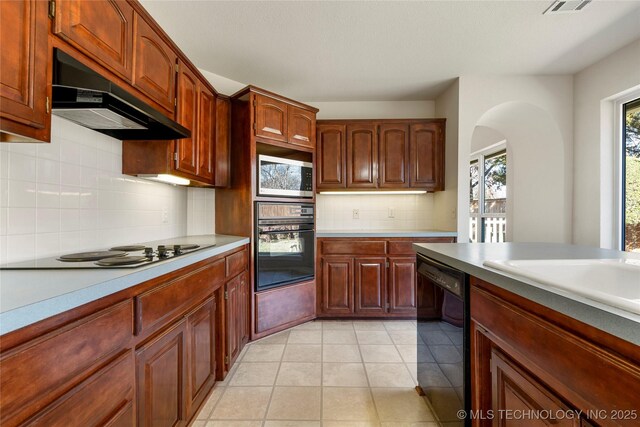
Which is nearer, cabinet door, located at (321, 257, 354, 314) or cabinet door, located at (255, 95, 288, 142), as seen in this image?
cabinet door, located at (255, 95, 288, 142)

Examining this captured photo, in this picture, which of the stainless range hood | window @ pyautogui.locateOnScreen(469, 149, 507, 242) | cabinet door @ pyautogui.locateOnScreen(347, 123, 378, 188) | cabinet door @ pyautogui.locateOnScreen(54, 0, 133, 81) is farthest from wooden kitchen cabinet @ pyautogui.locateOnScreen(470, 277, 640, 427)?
window @ pyautogui.locateOnScreen(469, 149, 507, 242)

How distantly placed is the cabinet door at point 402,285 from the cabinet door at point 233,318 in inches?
62.7

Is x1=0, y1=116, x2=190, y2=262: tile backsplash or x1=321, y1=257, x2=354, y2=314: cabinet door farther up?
x1=0, y1=116, x2=190, y2=262: tile backsplash

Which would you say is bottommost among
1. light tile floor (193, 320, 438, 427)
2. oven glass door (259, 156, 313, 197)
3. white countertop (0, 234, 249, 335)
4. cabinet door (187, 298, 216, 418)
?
light tile floor (193, 320, 438, 427)

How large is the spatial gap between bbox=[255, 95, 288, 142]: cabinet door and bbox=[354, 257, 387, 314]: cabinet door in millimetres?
1531

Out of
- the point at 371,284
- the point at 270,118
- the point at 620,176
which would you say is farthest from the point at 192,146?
the point at 620,176

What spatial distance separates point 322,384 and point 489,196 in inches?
150

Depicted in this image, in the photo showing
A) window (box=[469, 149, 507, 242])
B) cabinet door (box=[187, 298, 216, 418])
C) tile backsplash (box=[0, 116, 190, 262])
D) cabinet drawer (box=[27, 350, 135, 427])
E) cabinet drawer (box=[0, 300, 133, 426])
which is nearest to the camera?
cabinet drawer (box=[0, 300, 133, 426])

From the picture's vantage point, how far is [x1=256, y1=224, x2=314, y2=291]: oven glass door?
2.49 meters

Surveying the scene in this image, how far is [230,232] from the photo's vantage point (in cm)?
262

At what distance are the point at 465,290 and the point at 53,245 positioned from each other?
6.38ft

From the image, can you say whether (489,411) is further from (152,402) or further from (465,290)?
(152,402)

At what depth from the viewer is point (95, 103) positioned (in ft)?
3.71

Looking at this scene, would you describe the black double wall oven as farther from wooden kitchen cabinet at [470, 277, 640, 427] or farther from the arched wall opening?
the arched wall opening
